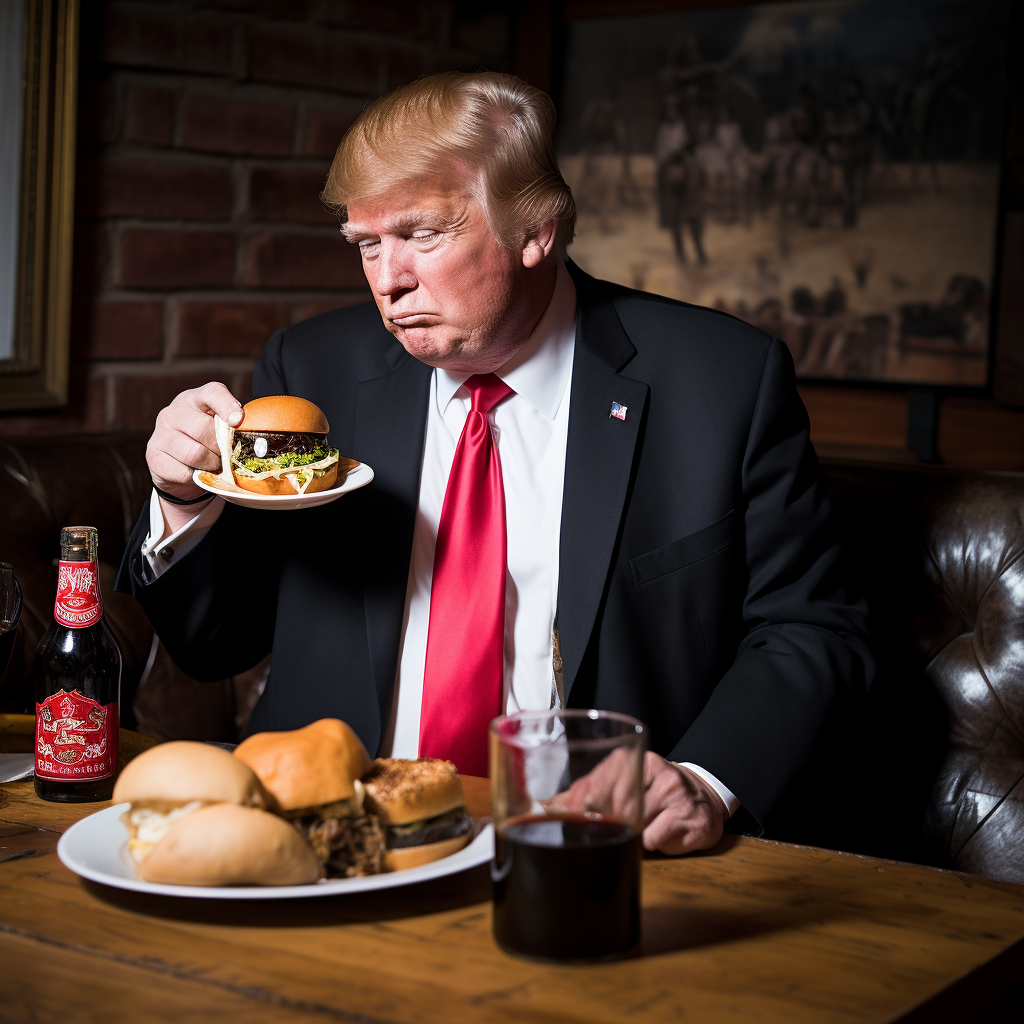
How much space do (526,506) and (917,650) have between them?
649 mm

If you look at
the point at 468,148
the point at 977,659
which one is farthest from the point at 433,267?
the point at 977,659

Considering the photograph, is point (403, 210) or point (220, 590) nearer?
point (403, 210)

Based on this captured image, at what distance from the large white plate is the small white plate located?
Answer: 0.38 metres

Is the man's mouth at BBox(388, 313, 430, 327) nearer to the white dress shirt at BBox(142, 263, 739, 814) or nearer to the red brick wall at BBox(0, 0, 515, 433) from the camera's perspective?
the white dress shirt at BBox(142, 263, 739, 814)

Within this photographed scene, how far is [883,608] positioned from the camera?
6.35 ft

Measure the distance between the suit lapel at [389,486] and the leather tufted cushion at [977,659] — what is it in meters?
0.78

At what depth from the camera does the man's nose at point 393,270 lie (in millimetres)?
1604

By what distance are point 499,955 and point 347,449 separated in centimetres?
101

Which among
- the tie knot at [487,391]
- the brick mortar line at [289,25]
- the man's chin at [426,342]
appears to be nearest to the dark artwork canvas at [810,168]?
the brick mortar line at [289,25]

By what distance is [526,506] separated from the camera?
1.69 metres

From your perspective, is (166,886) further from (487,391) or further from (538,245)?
(538,245)

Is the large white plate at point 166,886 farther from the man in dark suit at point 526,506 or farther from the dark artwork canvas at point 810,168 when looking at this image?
the dark artwork canvas at point 810,168

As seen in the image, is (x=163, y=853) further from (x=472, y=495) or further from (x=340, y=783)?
(x=472, y=495)

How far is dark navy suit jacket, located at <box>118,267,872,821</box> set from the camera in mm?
1632
